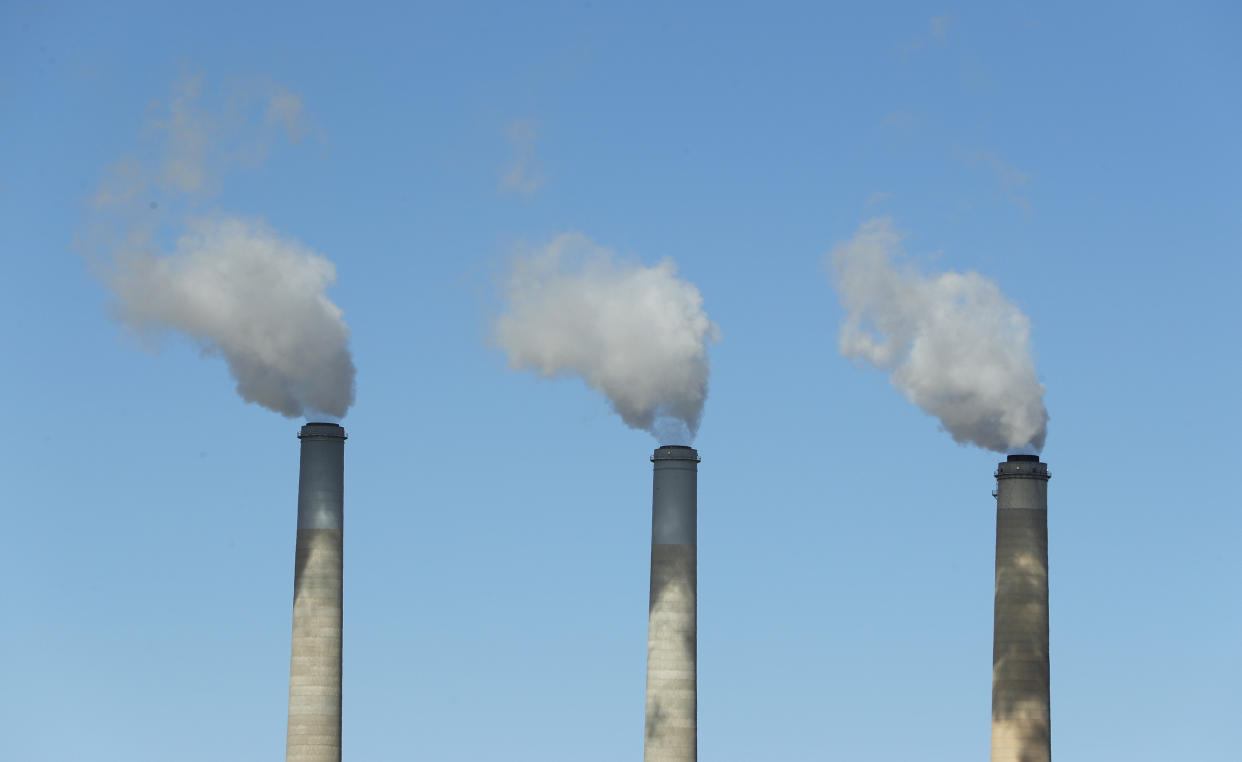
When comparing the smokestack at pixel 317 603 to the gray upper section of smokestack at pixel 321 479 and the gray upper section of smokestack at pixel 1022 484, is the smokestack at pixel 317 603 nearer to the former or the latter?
the gray upper section of smokestack at pixel 321 479

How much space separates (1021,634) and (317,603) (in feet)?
64.6

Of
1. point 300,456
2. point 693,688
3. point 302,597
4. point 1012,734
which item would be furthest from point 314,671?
point 1012,734

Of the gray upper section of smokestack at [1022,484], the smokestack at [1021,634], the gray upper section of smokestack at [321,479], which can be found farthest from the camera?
the gray upper section of smokestack at [321,479]

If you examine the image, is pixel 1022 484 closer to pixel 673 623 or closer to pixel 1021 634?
pixel 1021 634

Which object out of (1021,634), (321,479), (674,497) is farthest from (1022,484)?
(321,479)

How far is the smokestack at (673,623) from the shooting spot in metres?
63.9

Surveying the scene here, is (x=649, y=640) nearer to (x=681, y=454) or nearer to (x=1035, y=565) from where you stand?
(x=681, y=454)

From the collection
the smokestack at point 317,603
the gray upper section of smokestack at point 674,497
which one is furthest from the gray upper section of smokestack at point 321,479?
the gray upper section of smokestack at point 674,497

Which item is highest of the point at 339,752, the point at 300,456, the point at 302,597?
the point at 300,456

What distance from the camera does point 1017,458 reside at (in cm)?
6469

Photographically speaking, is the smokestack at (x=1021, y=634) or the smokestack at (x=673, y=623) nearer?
the smokestack at (x=1021, y=634)

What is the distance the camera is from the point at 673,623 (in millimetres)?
64562

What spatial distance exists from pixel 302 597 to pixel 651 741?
11.0m

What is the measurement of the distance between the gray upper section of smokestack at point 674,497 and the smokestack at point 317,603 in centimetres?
935
